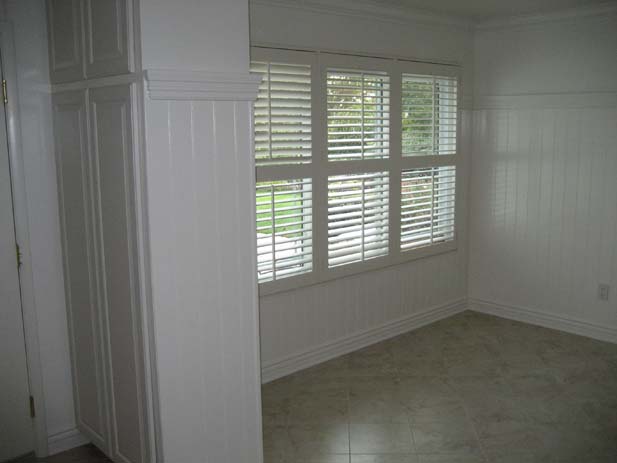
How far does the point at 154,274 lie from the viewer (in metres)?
2.18

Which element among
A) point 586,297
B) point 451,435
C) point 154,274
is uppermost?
point 154,274

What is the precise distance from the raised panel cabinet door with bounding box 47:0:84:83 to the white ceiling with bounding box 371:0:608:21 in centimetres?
207

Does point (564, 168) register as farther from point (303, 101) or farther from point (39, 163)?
point (39, 163)

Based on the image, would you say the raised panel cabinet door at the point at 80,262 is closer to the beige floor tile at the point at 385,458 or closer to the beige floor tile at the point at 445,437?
the beige floor tile at the point at 385,458

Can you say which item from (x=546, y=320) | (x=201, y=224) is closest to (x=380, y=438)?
(x=201, y=224)

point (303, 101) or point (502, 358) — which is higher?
point (303, 101)

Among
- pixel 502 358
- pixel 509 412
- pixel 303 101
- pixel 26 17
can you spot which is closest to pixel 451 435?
pixel 509 412

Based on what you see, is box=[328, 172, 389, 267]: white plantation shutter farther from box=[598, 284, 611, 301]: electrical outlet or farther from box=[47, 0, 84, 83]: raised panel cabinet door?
box=[47, 0, 84, 83]: raised panel cabinet door

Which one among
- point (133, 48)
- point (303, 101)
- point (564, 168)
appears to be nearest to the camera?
point (133, 48)

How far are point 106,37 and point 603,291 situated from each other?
381 cm

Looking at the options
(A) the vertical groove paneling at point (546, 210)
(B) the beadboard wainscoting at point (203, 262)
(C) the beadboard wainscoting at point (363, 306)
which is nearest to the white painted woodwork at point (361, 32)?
(C) the beadboard wainscoting at point (363, 306)

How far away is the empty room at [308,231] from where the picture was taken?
225cm

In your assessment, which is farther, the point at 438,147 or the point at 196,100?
the point at 438,147

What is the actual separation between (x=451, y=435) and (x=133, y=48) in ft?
7.89
